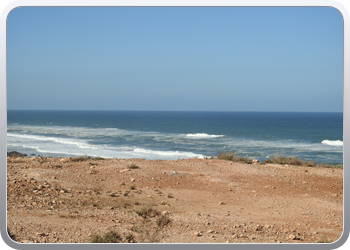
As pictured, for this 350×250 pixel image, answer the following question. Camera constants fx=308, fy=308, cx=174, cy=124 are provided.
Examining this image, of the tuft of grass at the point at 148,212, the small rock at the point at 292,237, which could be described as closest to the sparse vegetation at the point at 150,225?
the tuft of grass at the point at 148,212

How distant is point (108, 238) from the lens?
5.05 meters

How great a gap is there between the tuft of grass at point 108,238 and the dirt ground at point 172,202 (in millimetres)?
121

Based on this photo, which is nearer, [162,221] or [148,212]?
[162,221]

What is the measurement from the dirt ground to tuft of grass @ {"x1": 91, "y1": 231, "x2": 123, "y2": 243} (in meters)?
0.12

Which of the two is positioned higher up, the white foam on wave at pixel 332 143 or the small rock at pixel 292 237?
the small rock at pixel 292 237

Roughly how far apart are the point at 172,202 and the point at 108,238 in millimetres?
3048

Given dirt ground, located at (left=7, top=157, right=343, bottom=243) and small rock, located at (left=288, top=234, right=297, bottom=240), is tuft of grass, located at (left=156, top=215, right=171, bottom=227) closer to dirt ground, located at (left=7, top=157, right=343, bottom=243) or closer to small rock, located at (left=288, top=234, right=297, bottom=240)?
dirt ground, located at (left=7, top=157, right=343, bottom=243)

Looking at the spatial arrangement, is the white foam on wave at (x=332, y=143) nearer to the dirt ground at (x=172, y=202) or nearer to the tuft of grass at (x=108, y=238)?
the dirt ground at (x=172, y=202)

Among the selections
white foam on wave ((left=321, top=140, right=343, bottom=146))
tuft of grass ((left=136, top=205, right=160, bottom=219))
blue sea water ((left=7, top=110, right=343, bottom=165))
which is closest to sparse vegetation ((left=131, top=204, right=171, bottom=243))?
tuft of grass ((left=136, top=205, right=160, bottom=219))

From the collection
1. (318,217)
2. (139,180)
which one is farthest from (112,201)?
(318,217)

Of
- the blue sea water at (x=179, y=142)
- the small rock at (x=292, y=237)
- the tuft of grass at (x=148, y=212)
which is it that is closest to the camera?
the small rock at (x=292, y=237)

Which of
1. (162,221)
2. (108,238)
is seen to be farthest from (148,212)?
(108,238)

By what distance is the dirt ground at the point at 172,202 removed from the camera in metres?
5.55

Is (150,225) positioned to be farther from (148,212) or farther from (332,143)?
(332,143)
